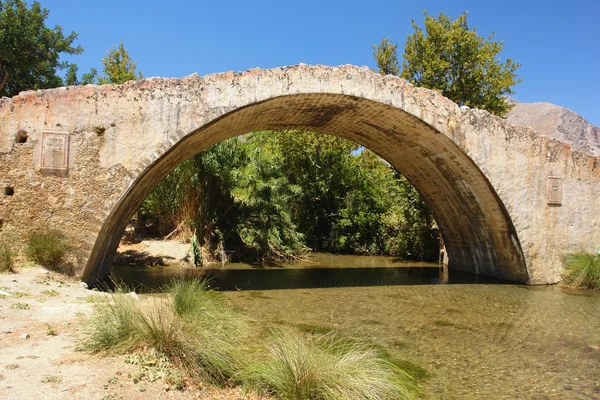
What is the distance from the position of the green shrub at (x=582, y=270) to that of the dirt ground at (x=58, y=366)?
940cm

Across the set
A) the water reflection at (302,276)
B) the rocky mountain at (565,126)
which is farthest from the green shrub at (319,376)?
the rocky mountain at (565,126)

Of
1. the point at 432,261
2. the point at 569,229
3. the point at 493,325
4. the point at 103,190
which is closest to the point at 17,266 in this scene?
the point at 103,190

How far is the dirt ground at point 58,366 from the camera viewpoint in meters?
3.22

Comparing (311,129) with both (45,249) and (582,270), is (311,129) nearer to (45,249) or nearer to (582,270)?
(45,249)

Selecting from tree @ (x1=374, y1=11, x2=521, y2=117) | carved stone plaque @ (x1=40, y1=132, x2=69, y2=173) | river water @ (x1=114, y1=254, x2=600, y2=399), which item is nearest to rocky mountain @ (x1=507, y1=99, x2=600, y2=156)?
tree @ (x1=374, y1=11, x2=521, y2=117)

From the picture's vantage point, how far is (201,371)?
3.84m

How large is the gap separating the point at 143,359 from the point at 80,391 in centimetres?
63

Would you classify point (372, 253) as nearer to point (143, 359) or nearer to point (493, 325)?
point (493, 325)

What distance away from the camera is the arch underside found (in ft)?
28.2

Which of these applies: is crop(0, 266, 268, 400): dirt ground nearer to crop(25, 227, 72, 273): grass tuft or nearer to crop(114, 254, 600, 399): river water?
crop(25, 227, 72, 273): grass tuft

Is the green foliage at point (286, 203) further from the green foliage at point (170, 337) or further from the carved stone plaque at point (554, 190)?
the green foliage at point (170, 337)

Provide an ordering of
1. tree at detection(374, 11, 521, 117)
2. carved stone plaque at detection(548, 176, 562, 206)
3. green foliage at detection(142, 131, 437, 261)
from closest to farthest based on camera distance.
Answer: carved stone plaque at detection(548, 176, 562, 206) < green foliage at detection(142, 131, 437, 261) < tree at detection(374, 11, 521, 117)

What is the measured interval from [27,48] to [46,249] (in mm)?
12978

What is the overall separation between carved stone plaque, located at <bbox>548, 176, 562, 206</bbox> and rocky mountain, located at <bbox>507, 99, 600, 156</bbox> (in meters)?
33.7
